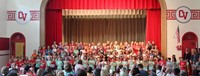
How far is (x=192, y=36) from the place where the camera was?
18.6 metres

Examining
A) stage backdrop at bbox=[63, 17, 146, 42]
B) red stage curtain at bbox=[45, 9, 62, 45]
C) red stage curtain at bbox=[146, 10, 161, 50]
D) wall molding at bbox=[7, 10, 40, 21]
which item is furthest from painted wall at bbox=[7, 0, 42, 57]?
red stage curtain at bbox=[146, 10, 161, 50]

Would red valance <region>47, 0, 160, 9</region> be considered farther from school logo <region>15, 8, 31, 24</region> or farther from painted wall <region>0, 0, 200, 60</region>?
school logo <region>15, 8, 31, 24</region>

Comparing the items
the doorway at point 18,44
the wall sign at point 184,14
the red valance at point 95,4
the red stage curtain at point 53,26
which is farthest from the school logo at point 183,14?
the doorway at point 18,44

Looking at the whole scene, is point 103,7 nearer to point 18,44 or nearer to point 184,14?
point 184,14

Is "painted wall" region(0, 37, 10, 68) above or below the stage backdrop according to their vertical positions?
below

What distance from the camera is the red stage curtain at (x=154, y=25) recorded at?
19375mm

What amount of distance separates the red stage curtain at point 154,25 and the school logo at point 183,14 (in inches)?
48.1

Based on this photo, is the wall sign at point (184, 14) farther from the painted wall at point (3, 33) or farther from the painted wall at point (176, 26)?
the painted wall at point (3, 33)

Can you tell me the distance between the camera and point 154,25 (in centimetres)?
1950

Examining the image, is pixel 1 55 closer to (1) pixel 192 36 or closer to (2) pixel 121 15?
(2) pixel 121 15

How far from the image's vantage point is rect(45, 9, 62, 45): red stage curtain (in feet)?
64.2

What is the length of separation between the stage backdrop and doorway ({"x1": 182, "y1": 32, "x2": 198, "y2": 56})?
16.5 ft

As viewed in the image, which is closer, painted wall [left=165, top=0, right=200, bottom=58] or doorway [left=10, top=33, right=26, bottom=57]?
painted wall [left=165, top=0, right=200, bottom=58]

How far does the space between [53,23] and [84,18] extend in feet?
12.6
